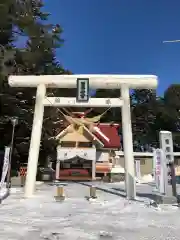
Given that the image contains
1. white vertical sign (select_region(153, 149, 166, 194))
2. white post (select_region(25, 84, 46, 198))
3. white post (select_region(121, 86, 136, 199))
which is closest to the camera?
white vertical sign (select_region(153, 149, 166, 194))

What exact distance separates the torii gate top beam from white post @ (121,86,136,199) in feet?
1.31

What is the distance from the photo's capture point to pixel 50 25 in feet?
84.7

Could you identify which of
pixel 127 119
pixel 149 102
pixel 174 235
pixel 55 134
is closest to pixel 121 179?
pixel 55 134

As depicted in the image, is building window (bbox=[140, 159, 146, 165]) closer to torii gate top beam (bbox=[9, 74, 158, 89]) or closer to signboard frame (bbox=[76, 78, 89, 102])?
torii gate top beam (bbox=[9, 74, 158, 89])

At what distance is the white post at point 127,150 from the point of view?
1220 centimetres

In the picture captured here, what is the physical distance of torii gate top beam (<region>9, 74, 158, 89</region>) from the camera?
13.5 metres

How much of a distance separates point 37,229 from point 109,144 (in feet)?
67.7

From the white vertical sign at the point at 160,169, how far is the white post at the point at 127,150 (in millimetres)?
1602

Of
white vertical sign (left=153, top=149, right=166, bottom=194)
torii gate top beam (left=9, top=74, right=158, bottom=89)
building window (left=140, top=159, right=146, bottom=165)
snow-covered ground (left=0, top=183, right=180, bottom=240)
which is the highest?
torii gate top beam (left=9, top=74, right=158, bottom=89)

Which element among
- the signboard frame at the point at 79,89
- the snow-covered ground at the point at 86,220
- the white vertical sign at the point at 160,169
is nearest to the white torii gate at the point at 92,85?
the signboard frame at the point at 79,89

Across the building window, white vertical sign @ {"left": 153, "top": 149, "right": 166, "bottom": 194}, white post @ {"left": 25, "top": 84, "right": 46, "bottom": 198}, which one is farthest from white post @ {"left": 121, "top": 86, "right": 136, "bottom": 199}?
the building window

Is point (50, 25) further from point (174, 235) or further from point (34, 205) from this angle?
point (174, 235)

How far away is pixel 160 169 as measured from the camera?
420 inches

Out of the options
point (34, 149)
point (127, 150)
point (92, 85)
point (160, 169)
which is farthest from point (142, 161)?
point (160, 169)
